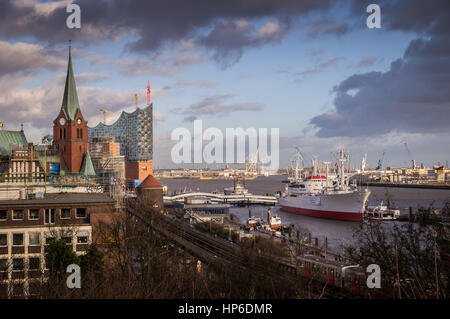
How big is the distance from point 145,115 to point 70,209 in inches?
3230

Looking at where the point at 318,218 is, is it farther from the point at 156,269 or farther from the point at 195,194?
the point at 156,269

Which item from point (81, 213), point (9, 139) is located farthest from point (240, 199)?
point (81, 213)

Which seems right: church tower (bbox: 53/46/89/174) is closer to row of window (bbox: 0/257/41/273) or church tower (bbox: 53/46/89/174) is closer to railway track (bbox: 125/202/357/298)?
railway track (bbox: 125/202/357/298)

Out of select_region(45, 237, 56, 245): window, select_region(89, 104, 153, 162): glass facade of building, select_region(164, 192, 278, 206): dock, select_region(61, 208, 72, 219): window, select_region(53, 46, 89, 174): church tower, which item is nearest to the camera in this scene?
select_region(45, 237, 56, 245): window

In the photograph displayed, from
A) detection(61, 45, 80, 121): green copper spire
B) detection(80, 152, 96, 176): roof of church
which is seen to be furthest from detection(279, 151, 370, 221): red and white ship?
detection(61, 45, 80, 121): green copper spire

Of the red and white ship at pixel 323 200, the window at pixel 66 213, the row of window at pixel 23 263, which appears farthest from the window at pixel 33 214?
the red and white ship at pixel 323 200

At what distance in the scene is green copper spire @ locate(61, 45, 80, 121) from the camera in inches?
1245

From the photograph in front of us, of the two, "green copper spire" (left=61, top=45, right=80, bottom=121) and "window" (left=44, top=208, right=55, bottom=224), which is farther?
"green copper spire" (left=61, top=45, right=80, bottom=121)

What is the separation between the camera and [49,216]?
51.1 ft

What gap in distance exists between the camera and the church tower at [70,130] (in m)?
31.4
